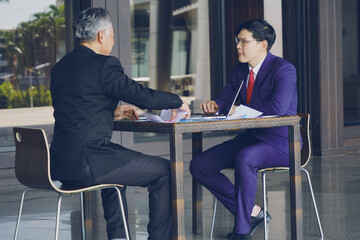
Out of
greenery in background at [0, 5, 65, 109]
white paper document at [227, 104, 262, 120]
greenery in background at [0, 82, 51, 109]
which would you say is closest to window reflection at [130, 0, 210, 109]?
greenery in background at [0, 5, 65, 109]

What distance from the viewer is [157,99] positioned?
153 inches

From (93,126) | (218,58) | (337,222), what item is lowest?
(337,222)

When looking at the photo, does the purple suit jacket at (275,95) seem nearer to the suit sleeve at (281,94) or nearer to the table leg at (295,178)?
→ the suit sleeve at (281,94)

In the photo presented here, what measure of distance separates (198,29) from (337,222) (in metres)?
4.28

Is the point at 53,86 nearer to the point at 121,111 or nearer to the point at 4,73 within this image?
the point at 121,111

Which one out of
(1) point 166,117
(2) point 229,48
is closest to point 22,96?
(2) point 229,48

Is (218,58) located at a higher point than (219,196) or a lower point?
higher

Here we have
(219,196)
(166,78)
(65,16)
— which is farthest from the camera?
(166,78)

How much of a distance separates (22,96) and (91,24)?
4.11 metres

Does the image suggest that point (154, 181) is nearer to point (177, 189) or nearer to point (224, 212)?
point (177, 189)

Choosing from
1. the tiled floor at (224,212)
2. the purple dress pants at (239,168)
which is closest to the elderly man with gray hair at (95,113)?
the purple dress pants at (239,168)

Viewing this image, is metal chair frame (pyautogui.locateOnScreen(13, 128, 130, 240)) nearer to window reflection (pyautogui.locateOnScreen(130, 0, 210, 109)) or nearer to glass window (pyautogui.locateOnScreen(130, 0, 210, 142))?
glass window (pyautogui.locateOnScreen(130, 0, 210, 142))

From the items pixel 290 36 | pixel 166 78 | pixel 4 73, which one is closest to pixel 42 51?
pixel 4 73

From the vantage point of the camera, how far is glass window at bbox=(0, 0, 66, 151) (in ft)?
24.7
